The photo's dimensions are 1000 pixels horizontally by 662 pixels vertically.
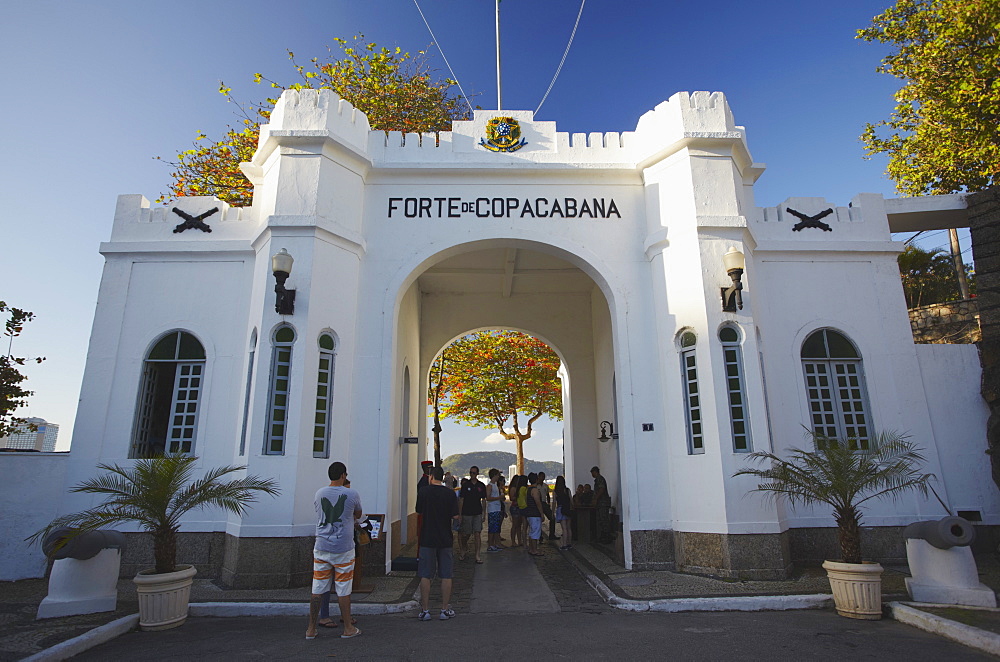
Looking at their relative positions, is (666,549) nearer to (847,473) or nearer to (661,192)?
(847,473)

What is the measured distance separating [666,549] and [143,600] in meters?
6.25

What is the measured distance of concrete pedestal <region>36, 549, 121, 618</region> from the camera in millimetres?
6090

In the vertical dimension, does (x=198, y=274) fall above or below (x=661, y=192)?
below

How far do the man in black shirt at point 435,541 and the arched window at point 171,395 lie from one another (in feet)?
14.6

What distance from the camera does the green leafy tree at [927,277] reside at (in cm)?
1634

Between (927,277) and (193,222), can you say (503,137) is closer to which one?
(193,222)

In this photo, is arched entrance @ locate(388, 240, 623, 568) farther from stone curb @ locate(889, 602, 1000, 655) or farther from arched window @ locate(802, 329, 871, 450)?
stone curb @ locate(889, 602, 1000, 655)

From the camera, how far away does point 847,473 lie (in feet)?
20.9

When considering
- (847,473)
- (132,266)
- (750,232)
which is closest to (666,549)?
(847,473)

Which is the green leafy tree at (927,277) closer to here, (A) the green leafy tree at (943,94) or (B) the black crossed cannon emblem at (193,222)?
(A) the green leafy tree at (943,94)

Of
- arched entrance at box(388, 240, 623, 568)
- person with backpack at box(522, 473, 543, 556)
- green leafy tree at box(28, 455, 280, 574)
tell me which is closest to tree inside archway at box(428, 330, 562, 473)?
arched entrance at box(388, 240, 623, 568)

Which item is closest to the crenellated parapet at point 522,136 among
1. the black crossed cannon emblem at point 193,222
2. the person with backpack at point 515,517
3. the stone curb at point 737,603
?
the black crossed cannon emblem at point 193,222

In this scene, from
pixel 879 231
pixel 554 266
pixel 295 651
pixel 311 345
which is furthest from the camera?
pixel 554 266

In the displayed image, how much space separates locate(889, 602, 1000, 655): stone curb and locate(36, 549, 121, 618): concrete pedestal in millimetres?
8071
